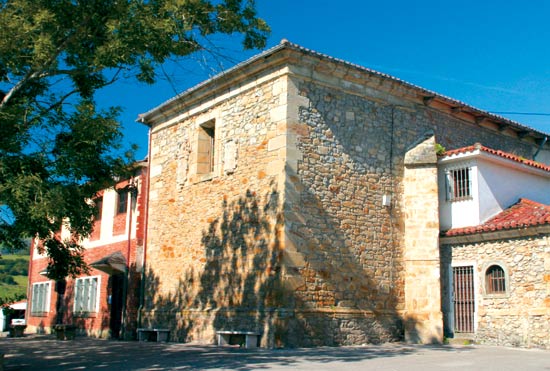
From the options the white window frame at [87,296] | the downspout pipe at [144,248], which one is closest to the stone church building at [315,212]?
the downspout pipe at [144,248]

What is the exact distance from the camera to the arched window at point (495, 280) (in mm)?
14844

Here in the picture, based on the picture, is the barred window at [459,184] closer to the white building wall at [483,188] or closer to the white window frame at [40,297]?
the white building wall at [483,188]

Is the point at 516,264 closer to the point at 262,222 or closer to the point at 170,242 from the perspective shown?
the point at 262,222

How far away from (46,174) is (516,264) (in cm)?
1052

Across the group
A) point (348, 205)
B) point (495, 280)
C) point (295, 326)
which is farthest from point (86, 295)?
point (495, 280)

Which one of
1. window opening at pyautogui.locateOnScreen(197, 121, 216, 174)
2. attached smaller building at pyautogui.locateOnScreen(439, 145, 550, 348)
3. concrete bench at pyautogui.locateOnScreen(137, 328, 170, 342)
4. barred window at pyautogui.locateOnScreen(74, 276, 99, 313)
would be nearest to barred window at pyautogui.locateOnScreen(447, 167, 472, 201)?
attached smaller building at pyautogui.locateOnScreen(439, 145, 550, 348)

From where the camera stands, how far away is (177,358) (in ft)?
39.2

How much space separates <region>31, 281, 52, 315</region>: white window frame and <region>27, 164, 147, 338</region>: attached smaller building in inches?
4.1

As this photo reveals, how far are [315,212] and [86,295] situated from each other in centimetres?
1096

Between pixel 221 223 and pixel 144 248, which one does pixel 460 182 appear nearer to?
pixel 221 223

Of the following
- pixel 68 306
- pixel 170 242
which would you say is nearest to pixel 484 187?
pixel 170 242

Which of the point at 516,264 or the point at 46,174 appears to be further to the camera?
the point at 516,264

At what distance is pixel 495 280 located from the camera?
1500cm

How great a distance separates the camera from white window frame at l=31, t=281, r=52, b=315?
24516 millimetres
